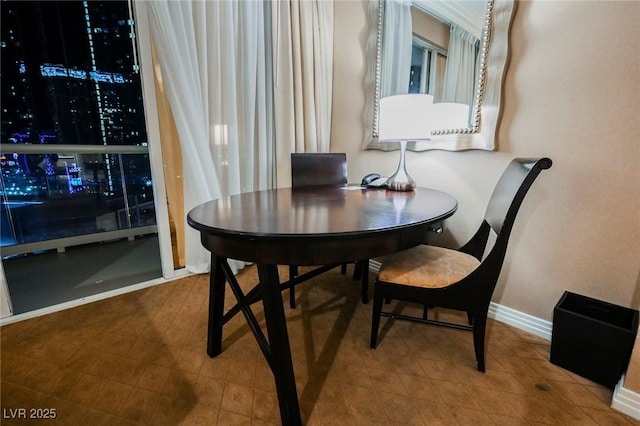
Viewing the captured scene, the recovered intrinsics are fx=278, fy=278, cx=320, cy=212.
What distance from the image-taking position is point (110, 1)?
8.25ft

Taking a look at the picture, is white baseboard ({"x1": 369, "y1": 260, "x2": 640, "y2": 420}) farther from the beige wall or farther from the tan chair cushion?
the tan chair cushion

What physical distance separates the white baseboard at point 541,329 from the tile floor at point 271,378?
37 millimetres

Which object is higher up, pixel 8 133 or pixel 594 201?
pixel 8 133

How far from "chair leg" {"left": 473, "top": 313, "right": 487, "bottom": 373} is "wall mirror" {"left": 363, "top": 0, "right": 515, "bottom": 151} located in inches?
37.7

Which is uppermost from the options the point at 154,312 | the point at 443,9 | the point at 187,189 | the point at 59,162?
the point at 443,9

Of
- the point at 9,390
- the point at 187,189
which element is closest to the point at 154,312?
the point at 9,390

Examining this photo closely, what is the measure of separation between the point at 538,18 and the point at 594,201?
0.95 metres

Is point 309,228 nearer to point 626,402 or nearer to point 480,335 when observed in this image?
point 480,335

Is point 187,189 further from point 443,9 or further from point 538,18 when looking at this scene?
point 538,18

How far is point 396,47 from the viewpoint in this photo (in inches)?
81.3

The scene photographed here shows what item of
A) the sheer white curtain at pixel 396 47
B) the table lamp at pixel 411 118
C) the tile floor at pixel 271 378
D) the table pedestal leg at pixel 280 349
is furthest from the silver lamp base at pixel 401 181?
the table pedestal leg at pixel 280 349

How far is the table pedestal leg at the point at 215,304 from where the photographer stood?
4.15 ft

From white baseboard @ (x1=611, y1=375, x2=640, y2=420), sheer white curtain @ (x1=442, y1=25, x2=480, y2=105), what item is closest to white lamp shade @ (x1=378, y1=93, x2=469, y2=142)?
sheer white curtain @ (x1=442, y1=25, x2=480, y2=105)

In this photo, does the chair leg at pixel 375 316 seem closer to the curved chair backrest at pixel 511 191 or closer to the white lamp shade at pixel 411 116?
the curved chair backrest at pixel 511 191
